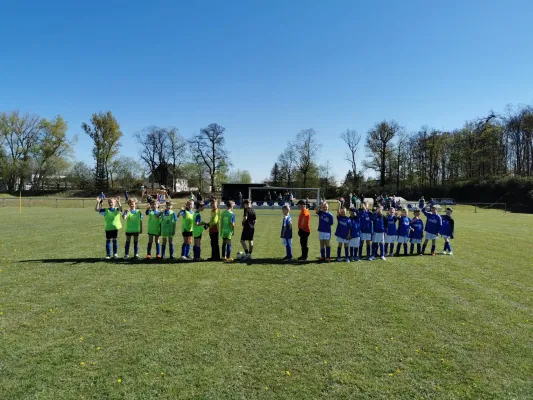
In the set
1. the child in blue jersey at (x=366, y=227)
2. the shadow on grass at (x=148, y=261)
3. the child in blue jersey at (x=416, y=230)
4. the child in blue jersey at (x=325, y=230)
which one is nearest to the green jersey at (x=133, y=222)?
the shadow on grass at (x=148, y=261)

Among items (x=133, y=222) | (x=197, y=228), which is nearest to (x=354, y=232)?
(x=197, y=228)

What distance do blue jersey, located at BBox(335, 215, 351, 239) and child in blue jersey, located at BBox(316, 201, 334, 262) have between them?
0.31 metres

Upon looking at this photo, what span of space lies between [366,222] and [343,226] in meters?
0.95

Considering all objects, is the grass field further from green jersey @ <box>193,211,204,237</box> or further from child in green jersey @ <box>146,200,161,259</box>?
green jersey @ <box>193,211,204,237</box>

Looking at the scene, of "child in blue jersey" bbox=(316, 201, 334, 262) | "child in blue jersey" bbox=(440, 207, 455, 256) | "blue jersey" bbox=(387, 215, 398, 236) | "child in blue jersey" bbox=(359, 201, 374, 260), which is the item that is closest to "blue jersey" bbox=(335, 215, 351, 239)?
"child in blue jersey" bbox=(316, 201, 334, 262)

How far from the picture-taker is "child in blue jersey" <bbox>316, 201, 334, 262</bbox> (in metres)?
11.5

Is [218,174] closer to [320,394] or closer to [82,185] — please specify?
[82,185]

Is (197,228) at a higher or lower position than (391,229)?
higher

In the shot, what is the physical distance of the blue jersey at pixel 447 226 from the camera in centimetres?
1328

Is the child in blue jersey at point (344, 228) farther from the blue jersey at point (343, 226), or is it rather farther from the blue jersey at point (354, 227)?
the blue jersey at point (354, 227)

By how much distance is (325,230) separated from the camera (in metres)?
11.5

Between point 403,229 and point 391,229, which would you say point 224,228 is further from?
point 403,229

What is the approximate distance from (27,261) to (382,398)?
10875 millimetres

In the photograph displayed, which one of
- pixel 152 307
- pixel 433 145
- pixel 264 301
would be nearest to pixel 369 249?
pixel 264 301
